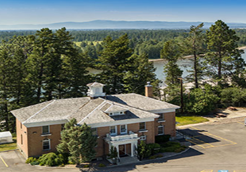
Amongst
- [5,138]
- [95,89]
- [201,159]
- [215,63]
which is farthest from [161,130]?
[215,63]

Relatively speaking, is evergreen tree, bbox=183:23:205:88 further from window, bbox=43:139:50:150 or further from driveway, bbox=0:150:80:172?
driveway, bbox=0:150:80:172

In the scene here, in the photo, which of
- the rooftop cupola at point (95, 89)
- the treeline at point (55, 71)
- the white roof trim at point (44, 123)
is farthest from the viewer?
the treeline at point (55, 71)

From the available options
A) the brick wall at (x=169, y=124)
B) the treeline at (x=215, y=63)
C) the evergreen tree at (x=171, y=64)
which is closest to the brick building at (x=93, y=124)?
the brick wall at (x=169, y=124)

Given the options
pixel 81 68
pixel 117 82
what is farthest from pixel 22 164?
pixel 117 82

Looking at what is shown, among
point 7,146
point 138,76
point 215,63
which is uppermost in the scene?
point 215,63

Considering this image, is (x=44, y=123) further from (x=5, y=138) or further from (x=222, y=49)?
(x=222, y=49)

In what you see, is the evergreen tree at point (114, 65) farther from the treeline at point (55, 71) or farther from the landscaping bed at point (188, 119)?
the landscaping bed at point (188, 119)

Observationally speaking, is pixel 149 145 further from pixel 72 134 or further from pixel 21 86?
pixel 21 86
